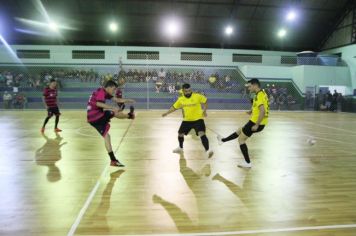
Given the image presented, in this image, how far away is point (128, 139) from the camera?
9.23 meters

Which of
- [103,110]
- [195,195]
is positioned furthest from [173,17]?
[195,195]

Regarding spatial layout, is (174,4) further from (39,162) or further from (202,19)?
(39,162)

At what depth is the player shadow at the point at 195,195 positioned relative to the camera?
3473mm

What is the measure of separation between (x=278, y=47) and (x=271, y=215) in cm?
2606

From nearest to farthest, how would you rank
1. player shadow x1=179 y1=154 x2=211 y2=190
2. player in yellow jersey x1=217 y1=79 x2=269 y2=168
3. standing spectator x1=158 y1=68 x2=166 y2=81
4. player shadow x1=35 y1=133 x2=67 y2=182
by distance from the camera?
1. player shadow x1=179 y1=154 x2=211 y2=190
2. player shadow x1=35 y1=133 x2=67 y2=182
3. player in yellow jersey x1=217 y1=79 x2=269 y2=168
4. standing spectator x1=158 y1=68 x2=166 y2=81

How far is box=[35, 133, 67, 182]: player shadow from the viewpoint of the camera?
215 inches

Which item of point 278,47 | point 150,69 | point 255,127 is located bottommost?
point 255,127

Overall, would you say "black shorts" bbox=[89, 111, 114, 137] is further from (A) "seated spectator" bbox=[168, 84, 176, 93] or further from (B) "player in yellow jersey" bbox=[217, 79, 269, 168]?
(A) "seated spectator" bbox=[168, 84, 176, 93]

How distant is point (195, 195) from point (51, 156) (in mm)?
4040

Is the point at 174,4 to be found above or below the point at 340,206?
above

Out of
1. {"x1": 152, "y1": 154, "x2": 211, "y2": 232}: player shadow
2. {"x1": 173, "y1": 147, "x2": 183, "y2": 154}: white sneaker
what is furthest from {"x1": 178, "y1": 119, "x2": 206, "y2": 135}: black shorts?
{"x1": 152, "y1": 154, "x2": 211, "y2": 232}: player shadow

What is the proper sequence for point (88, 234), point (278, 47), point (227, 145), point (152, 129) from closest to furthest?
point (88, 234), point (227, 145), point (152, 129), point (278, 47)

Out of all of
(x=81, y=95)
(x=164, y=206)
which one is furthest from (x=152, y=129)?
(x=81, y=95)

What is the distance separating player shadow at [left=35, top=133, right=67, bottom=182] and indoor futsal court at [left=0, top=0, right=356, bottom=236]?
0.05m
